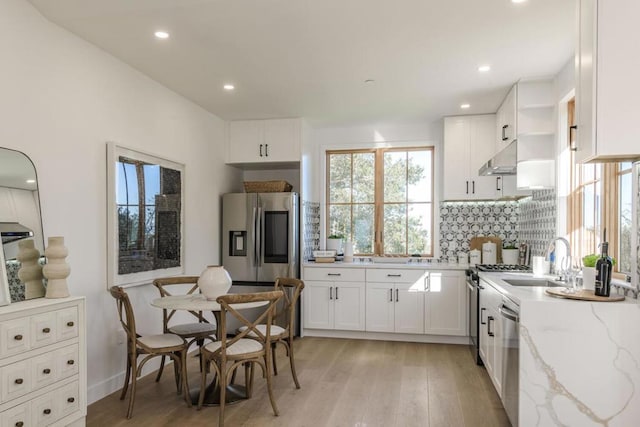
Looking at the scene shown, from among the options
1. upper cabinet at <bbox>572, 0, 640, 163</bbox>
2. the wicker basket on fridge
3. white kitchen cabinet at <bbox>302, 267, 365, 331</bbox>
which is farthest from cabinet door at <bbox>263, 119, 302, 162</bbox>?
upper cabinet at <bbox>572, 0, 640, 163</bbox>

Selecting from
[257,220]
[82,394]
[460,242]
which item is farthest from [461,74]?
[82,394]

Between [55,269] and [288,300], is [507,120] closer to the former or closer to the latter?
[288,300]

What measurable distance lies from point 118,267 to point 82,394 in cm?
105

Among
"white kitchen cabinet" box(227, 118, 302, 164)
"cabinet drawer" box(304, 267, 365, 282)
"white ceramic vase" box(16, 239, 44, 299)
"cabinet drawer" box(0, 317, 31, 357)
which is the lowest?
"cabinet drawer" box(304, 267, 365, 282)

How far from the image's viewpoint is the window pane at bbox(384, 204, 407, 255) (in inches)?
229

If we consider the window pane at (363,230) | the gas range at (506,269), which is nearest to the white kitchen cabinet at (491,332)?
the gas range at (506,269)

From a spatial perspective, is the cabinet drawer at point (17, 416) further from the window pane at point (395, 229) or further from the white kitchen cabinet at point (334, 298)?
the window pane at point (395, 229)

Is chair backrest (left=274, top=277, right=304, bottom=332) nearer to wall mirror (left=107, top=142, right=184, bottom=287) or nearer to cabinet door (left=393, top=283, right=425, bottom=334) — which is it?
wall mirror (left=107, top=142, right=184, bottom=287)

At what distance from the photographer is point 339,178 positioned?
19.9ft

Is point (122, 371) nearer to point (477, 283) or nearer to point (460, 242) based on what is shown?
point (477, 283)

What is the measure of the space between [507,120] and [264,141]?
2.70m

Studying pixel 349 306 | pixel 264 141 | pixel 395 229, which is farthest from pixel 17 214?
pixel 395 229

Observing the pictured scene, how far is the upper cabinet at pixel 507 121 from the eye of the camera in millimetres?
4219

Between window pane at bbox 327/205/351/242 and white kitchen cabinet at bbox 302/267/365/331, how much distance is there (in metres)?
0.82
